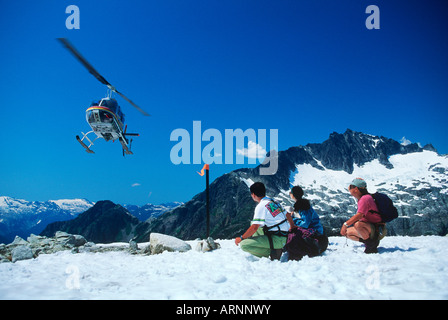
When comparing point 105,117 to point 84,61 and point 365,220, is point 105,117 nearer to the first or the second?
point 84,61

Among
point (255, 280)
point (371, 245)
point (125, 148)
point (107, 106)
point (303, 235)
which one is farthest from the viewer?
point (125, 148)

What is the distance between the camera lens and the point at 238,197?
197625 mm

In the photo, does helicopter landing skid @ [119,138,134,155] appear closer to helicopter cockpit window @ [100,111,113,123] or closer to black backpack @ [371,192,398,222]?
helicopter cockpit window @ [100,111,113,123]

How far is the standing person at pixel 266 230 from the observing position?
641 centimetres

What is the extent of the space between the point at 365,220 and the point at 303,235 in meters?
1.83

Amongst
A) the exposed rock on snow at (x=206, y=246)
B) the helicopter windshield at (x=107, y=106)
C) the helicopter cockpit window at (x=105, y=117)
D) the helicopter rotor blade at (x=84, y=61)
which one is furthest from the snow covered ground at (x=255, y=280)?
the helicopter windshield at (x=107, y=106)

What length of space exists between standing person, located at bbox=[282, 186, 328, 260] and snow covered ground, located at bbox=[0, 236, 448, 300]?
0.39m

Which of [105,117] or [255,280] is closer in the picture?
[255,280]

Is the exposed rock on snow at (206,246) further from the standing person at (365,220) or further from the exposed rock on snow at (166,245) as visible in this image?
the standing person at (365,220)

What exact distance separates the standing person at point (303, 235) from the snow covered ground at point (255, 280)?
1.27 ft

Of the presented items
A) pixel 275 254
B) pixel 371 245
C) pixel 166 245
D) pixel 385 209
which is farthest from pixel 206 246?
pixel 385 209

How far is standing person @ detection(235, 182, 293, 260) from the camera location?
641cm

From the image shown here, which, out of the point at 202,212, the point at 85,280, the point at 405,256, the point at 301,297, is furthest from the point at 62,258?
the point at 202,212

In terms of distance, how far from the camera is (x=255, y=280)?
4.96m
